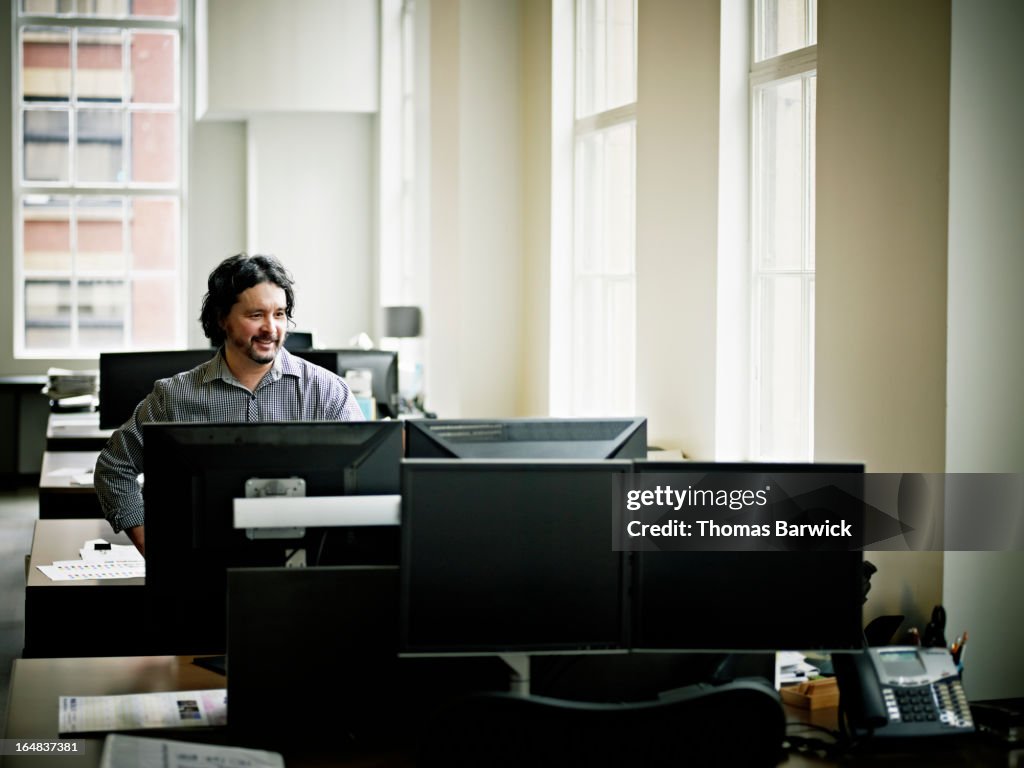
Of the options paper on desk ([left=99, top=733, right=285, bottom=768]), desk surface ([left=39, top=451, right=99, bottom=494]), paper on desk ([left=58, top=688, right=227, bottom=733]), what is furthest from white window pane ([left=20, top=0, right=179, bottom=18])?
paper on desk ([left=99, top=733, right=285, bottom=768])

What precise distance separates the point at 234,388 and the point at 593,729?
6.30ft

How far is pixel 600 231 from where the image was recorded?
6109 mm

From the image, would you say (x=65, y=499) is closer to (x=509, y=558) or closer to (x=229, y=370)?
(x=229, y=370)

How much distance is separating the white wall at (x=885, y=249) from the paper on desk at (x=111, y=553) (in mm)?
2052

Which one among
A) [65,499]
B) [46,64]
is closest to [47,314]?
[46,64]

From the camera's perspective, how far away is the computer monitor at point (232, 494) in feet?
7.61

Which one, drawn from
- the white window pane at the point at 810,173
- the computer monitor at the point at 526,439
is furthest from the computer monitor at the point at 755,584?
the white window pane at the point at 810,173

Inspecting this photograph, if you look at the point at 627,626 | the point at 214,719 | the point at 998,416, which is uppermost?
the point at 998,416

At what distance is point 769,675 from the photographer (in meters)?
2.33

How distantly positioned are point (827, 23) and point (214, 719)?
2.65 meters

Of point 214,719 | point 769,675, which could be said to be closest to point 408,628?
point 214,719

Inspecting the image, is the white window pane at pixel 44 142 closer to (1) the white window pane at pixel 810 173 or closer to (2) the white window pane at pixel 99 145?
(2) the white window pane at pixel 99 145

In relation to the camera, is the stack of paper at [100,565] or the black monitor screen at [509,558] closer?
the black monitor screen at [509,558]

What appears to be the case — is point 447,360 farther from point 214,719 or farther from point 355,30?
point 214,719
